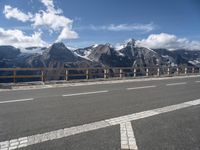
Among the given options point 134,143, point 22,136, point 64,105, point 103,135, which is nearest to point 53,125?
point 22,136

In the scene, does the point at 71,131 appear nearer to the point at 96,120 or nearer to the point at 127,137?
the point at 96,120

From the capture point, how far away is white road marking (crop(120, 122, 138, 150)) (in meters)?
4.38

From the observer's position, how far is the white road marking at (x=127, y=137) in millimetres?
4383

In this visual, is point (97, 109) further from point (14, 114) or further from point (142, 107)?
point (14, 114)

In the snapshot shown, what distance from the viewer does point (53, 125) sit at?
18.7 feet

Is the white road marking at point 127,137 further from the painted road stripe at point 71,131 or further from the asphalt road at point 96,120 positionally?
the painted road stripe at point 71,131

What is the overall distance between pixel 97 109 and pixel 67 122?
1.80m

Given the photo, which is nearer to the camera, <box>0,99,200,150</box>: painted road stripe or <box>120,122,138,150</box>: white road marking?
<box>120,122,138,150</box>: white road marking

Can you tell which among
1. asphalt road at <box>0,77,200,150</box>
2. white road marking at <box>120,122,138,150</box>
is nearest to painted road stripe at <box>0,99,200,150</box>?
asphalt road at <box>0,77,200,150</box>

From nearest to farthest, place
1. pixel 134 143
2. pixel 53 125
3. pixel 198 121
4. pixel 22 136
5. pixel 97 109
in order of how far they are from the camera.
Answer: pixel 134 143 < pixel 22 136 < pixel 53 125 < pixel 198 121 < pixel 97 109

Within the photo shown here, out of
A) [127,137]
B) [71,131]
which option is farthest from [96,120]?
[127,137]

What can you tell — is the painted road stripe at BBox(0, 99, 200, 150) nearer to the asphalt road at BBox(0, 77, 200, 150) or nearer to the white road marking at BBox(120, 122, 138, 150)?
the asphalt road at BBox(0, 77, 200, 150)

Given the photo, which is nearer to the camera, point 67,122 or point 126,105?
point 67,122

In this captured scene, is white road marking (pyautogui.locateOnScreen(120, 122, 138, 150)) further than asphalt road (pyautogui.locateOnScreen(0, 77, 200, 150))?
No
